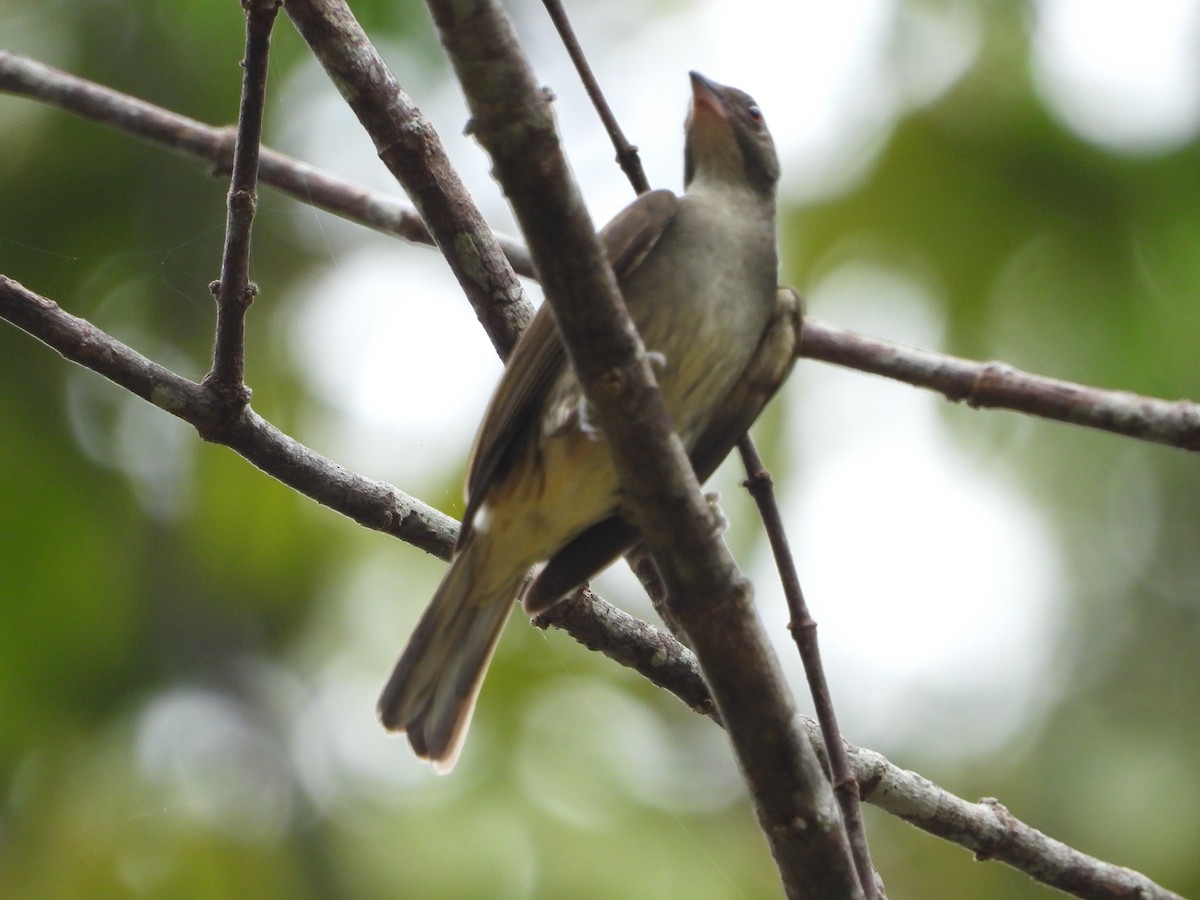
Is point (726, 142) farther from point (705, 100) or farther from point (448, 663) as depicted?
point (448, 663)

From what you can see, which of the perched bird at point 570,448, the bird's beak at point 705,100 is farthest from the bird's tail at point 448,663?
the bird's beak at point 705,100

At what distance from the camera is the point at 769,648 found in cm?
213

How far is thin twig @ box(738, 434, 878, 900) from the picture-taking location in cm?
264

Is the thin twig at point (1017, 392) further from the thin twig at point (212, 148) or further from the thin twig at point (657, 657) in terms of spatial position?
the thin twig at point (212, 148)

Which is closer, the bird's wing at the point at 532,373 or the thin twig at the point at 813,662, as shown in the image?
the thin twig at the point at 813,662

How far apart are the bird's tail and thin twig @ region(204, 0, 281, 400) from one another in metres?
0.74

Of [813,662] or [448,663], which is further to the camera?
[448,663]

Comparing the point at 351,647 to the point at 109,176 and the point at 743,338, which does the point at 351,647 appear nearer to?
the point at 109,176

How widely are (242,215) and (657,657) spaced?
1.37 m

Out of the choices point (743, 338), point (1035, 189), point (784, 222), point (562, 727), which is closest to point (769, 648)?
point (743, 338)

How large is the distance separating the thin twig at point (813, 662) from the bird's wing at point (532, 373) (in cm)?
53

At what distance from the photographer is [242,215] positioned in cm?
234

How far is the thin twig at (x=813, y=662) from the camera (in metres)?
2.64

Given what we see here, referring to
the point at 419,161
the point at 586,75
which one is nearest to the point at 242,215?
the point at 419,161
